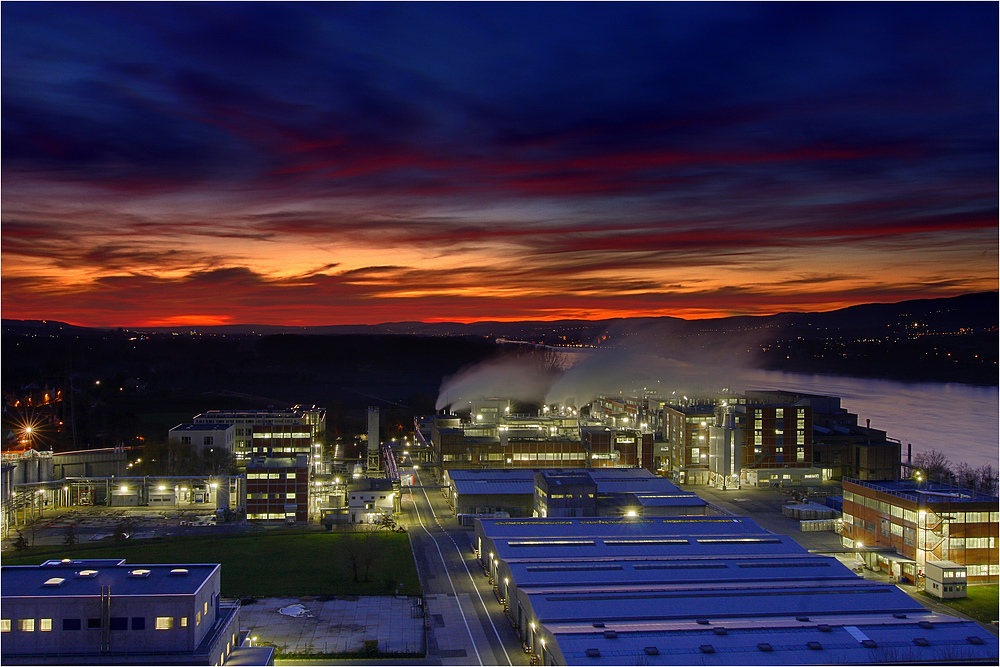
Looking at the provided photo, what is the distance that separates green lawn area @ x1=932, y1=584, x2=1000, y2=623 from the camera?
9.02 m

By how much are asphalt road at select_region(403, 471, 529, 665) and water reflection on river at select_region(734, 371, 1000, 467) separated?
16.1 meters

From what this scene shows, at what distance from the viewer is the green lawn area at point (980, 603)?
29.6ft

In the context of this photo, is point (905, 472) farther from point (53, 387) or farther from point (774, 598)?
point (53, 387)

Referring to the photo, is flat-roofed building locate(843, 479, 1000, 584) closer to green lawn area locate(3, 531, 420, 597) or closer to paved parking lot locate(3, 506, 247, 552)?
green lawn area locate(3, 531, 420, 597)

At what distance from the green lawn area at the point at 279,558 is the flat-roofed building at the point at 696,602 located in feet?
4.74

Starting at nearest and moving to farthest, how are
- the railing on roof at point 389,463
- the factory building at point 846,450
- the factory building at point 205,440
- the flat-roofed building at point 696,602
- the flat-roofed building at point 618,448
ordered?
1. the flat-roofed building at point 696,602
2. the railing on roof at point 389,463
3. the factory building at point 846,450
4. the flat-roofed building at point 618,448
5. the factory building at point 205,440

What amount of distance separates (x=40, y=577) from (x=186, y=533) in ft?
20.7

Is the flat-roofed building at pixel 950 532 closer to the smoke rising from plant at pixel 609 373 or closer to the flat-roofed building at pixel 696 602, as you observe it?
the flat-roofed building at pixel 696 602

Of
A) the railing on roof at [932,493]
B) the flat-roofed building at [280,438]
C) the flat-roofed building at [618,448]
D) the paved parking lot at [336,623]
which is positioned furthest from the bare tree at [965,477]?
the flat-roofed building at [280,438]

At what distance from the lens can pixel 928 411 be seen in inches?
1249

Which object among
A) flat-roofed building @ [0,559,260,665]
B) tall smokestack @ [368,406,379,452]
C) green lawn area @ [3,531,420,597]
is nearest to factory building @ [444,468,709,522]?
green lawn area @ [3,531,420,597]

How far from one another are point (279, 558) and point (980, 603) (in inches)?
359

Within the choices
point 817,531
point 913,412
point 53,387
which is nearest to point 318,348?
point 53,387

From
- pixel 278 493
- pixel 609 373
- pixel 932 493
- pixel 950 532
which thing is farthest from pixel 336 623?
pixel 609 373
